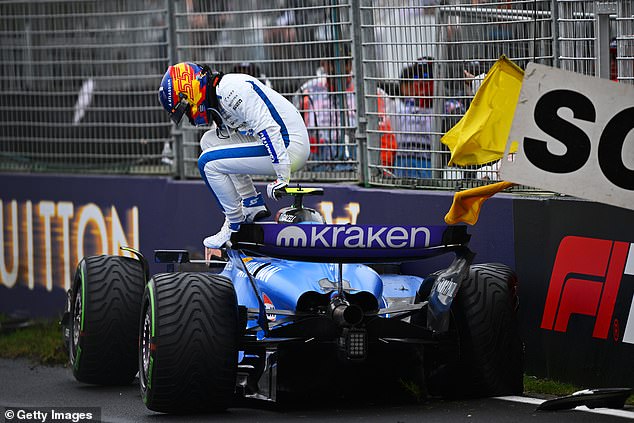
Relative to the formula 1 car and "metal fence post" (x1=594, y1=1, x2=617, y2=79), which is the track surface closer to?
the formula 1 car

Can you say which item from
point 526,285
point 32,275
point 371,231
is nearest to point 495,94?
point 371,231

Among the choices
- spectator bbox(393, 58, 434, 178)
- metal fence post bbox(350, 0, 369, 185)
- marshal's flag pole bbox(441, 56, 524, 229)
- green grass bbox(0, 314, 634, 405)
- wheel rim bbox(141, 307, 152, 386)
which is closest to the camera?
marshal's flag pole bbox(441, 56, 524, 229)

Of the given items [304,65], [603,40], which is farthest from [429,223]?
[304,65]

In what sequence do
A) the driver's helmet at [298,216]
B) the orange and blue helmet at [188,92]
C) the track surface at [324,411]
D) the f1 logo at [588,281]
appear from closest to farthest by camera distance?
the track surface at [324,411] → the f1 logo at [588,281] → the driver's helmet at [298,216] → the orange and blue helmet at [188,92]

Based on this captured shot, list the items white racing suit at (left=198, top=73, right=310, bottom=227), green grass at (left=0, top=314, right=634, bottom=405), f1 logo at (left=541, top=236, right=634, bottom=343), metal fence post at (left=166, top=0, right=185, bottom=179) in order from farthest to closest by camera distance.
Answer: metal fence post at (left=166, top=0, right=185, bottom=179)
green grass at (left=0, top=314, right=634, bottom=405)
white racing suit at (left=198, top=73, right=310, bottom=227)
f1 logo at (left=541, top=236, right=634, bottom=343)

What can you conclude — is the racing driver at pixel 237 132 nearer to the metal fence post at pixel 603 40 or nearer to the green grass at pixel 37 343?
the metal fence post at pixel 603 40

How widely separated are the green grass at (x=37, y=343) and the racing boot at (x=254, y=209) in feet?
7.34

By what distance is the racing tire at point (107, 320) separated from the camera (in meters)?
9.08

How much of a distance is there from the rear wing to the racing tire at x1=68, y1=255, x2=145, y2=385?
5.63 feet

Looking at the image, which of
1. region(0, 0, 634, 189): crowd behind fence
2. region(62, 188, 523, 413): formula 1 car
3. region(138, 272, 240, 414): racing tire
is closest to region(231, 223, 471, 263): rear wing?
region(62, 188, 523, 413): formula 1 car

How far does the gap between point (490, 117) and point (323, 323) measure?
1.45 metres

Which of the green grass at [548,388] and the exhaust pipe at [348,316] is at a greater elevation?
the exhaust pipe at [348,316]

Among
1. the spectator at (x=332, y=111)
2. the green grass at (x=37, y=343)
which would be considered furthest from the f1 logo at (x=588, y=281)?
the spectator at (x=332, y=111)

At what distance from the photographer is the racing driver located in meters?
9.20
